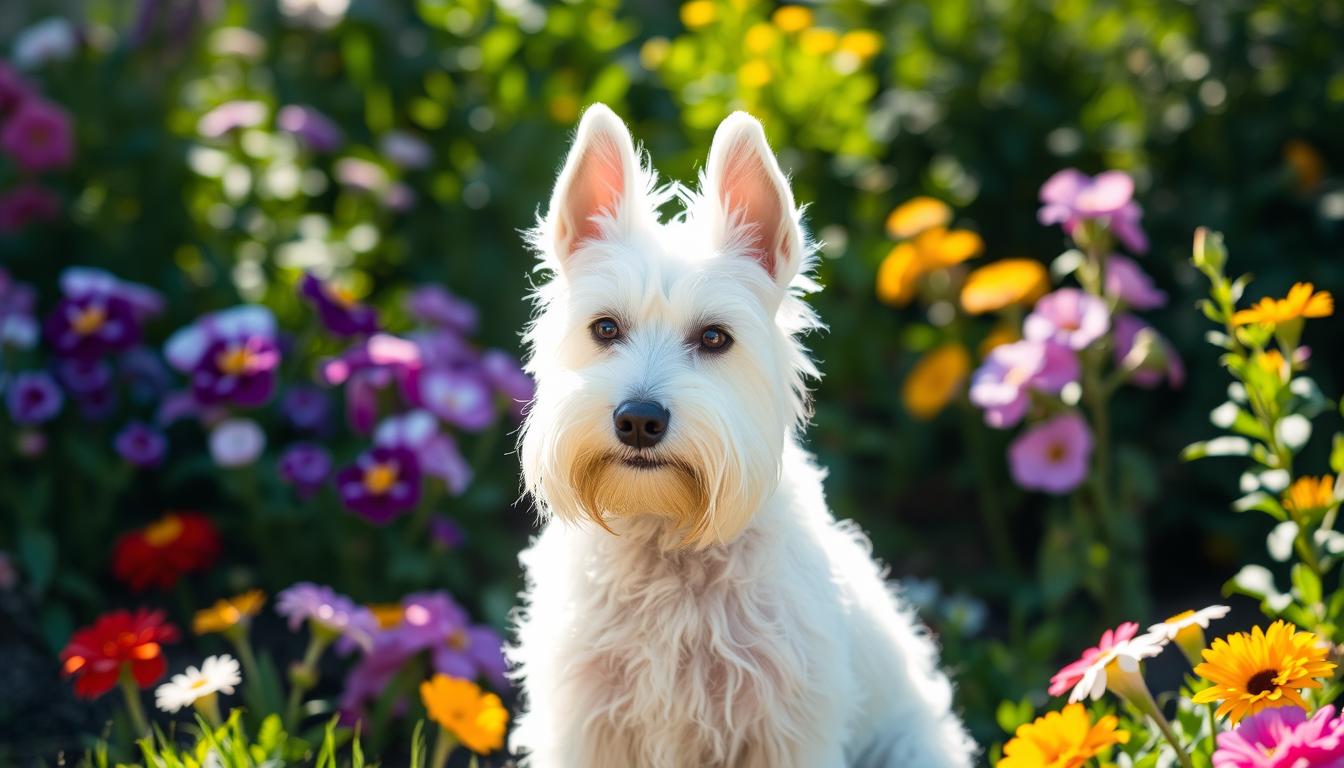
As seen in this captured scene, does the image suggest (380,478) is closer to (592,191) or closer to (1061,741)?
(592,191)

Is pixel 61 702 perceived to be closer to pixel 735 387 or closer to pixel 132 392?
pixel 132 392

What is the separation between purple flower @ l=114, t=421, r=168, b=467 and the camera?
13.6ft

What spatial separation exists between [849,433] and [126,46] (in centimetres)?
313

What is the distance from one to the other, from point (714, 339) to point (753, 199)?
12.0 inches

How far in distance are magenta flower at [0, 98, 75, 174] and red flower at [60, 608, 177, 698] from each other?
7.04 ft

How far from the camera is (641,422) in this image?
2.35 metres

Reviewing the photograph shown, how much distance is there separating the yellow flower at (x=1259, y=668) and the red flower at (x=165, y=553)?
2.84 metres

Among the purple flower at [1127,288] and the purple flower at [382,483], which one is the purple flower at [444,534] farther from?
the purple flower at [1127,288]

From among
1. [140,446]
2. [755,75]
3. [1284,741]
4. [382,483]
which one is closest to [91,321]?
[140,446]

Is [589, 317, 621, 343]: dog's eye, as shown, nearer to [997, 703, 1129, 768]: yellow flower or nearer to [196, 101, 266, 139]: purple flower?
[997, 703, 1129, 768]: yellow flower

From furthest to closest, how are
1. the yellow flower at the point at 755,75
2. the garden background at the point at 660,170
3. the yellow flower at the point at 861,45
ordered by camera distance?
the yellow flower at the point at 861,45
the yellow flower at the point at 755,75
the garden background at the point at 660,170

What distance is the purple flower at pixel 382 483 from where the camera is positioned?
3.80m

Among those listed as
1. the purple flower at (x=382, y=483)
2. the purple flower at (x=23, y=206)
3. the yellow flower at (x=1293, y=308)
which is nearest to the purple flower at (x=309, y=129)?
the purple flower at (x=23, y=206)

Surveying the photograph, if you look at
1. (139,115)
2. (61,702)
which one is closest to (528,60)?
(139,115)
